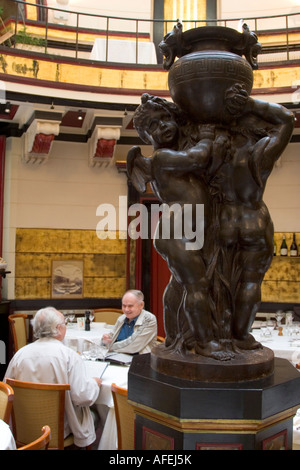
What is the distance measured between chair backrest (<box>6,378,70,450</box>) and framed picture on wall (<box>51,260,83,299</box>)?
416 cm

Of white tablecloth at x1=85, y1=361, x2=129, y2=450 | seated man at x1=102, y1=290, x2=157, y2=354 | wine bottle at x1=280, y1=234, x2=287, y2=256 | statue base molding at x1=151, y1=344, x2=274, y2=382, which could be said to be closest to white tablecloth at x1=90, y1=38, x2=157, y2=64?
wine bottle at x1=280, y1=234, x2=287, y2=256

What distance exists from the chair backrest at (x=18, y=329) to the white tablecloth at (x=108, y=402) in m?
2.71

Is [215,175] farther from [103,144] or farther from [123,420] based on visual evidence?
[103,144]

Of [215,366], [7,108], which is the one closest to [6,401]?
[215,366]

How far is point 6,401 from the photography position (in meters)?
2.63

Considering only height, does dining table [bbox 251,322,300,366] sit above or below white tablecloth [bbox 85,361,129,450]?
above

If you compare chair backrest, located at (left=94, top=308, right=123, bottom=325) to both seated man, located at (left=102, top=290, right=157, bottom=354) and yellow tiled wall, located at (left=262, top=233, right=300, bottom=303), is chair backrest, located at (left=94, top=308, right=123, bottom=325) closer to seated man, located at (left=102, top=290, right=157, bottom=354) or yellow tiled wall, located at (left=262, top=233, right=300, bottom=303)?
seated man, located at (left=102, top=290, right=157, bottom=354)

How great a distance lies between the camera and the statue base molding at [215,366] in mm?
1703

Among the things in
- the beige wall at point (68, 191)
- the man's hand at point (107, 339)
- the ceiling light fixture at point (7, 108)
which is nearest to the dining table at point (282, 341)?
the man's hand at point (107, 339)

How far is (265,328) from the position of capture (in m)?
5.39

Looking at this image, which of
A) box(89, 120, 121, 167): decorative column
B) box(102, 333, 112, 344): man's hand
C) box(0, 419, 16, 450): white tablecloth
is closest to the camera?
box(0, 419, 16, 450): white tablecloth

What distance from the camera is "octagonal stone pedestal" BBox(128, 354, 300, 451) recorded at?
160 centimetres

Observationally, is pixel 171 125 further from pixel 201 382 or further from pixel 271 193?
pixel 271 193

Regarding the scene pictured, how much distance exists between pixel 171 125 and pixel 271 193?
18.6ft
